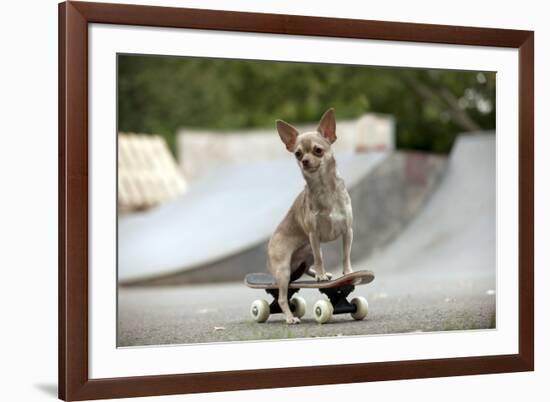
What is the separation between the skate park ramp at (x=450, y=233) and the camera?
32.0 feet

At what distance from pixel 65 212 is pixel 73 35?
1053 millimetres

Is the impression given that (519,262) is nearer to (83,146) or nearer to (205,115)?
(83,146)

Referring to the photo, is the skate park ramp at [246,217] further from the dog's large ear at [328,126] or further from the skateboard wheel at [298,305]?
the dog's large ear at [328,126]

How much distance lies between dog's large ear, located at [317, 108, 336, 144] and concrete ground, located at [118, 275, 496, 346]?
44.4 inches

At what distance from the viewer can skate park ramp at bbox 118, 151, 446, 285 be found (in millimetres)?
10695

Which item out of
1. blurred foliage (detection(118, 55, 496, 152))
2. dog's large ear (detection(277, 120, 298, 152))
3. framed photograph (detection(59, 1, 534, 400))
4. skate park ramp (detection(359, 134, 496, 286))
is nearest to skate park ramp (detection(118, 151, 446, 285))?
skate park ramp (detection(359, 134, 496, 286))

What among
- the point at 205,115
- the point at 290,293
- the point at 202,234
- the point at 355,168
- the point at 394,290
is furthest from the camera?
the point at 205,115

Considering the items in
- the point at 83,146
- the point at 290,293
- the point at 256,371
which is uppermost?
the point at 83,146

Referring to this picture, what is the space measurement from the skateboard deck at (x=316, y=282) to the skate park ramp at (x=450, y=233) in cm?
213

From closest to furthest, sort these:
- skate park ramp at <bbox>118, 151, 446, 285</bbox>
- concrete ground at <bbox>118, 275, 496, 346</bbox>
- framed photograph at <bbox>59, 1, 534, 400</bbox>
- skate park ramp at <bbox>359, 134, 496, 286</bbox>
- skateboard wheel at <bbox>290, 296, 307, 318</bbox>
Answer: framed photograph at <bbox>59, 1, 534, 400</bbox>, concrete ground at <bbox>118, 275, 496, 346</bbox>, skateboard wheel at <bbox>290, 296, 307, 318</bbox>, skate park ramp at <bbox>359, 134, 496, 286</bbox>, skate park ramp at <bbox>118, 151, 446, 285</bbox>

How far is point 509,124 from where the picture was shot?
671cm

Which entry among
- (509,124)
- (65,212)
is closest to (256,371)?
(65,212)

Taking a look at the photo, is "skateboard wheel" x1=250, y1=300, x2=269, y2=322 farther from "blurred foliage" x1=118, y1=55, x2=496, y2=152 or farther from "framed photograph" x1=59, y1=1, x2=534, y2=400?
"blurred foliage" x1=118, y1=55, x2=496, y2=152

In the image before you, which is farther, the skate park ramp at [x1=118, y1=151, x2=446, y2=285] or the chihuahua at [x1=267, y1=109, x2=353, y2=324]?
the skate park ramp at [x1=118, y1=151, x2=446, y2=285]
